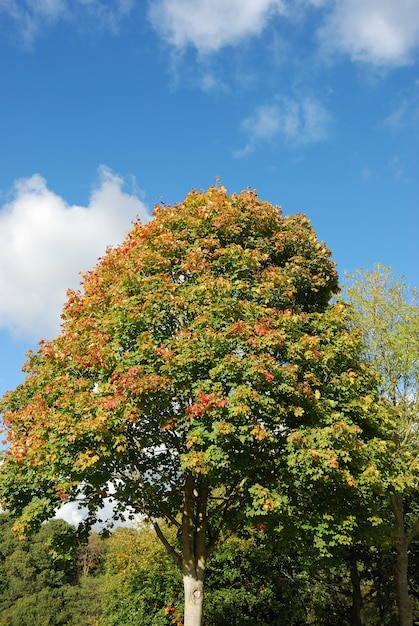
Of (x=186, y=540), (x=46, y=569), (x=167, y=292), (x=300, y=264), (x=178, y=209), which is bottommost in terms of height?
(x=46, y=569)

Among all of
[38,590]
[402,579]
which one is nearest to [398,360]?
[402,579]

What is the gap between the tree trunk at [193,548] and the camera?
1242cm

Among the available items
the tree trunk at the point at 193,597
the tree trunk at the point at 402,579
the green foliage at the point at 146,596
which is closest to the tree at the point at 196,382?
the tree trunk at the point at 193,597

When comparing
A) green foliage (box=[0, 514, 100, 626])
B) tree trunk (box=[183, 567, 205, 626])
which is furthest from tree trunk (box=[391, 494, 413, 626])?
green foliage (box=[0, 514, 100, 626])

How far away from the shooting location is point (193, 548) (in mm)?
13523

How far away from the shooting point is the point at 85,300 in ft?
46.5

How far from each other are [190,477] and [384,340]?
11.2 meters

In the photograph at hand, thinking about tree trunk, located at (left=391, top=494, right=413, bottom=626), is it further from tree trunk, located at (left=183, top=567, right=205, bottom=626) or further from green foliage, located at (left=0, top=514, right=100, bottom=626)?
green foliage, located at (left=0, top=514, right=100, bottom=626)

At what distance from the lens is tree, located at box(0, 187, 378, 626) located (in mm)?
10812

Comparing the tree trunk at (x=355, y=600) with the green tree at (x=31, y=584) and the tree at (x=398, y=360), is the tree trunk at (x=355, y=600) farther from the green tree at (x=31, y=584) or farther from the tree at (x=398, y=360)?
the green tree at (x=31, y=584)

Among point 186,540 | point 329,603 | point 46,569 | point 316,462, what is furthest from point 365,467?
point 46,569

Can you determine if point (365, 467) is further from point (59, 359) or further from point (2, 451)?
point (2, 451)

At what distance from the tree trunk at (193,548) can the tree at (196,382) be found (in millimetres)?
53

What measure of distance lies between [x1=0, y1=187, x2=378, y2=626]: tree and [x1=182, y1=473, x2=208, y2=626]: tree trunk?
0.05 metres
